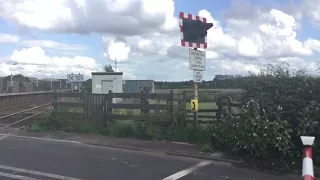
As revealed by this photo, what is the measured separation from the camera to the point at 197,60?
11.2m

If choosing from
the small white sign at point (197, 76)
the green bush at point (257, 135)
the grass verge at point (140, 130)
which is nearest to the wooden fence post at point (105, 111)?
the grass verge at point (140, 130)

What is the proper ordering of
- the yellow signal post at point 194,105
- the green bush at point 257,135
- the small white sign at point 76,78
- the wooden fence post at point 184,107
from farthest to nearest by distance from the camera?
the small white sign at point 76,78 → the wooden fence post at point 184,107 → the yellow signal post at point 194,105 → the green bush at point 257,135

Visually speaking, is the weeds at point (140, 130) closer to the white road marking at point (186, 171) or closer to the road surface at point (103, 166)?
the white road marking at point (186, 171)

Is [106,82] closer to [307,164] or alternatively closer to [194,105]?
[194,105]

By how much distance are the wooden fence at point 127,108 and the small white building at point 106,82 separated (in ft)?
30.9

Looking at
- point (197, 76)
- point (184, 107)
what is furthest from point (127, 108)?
point (197, 76)

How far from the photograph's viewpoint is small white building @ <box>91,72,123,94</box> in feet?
79.3

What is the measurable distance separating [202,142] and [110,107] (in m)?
4.29

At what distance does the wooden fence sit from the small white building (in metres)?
9.41

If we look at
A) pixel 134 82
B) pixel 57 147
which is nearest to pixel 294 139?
pixel 57 147

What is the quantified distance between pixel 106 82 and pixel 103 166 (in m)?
16.4

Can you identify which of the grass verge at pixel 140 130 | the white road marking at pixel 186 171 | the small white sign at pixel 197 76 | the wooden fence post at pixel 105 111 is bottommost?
the white road marking at pixel 186 171

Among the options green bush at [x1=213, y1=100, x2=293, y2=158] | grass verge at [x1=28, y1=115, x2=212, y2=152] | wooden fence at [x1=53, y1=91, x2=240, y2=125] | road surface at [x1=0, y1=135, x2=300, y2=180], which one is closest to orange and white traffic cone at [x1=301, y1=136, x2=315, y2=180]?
road surface at [x1=0, y1=135, x2=300, y2=180]

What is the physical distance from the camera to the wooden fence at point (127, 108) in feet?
39.6
